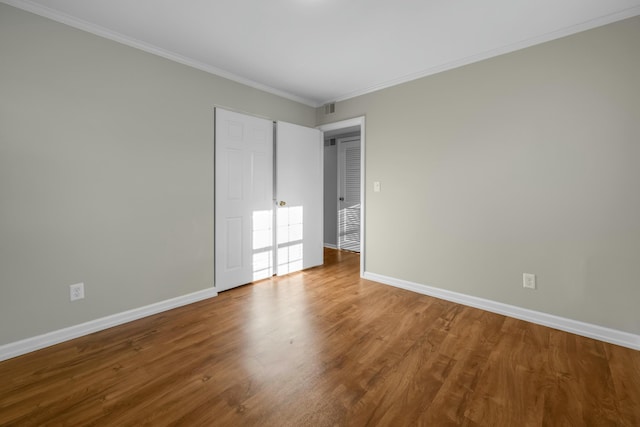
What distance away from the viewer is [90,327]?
2.43m

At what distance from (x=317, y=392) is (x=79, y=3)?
3.18 metres

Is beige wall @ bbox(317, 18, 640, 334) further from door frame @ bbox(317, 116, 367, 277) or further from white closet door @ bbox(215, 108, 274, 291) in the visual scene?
white closet door @ bbox(215, 108, 274, 291)

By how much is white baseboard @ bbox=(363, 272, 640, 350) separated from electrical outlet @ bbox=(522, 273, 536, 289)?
0.73 feet

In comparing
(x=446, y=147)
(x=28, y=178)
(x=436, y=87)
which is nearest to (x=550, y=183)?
(x=446, y=147)

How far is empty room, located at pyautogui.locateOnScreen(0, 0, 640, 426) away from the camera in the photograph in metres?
1.76

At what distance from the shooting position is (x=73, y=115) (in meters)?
2.32

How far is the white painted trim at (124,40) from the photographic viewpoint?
2133mm

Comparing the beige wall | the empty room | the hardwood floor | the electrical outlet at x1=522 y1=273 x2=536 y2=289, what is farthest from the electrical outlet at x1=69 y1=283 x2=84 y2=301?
the electrical outlet at x1=522 y1=273 x2=536 y2=289

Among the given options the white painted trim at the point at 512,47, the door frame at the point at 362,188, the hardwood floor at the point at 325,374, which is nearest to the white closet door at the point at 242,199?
the hardwood floor at the point at 325,374

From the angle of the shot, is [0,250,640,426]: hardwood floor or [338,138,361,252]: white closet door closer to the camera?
[0,250,640,426]: hardwood floor

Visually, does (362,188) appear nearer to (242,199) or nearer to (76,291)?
(242,199)

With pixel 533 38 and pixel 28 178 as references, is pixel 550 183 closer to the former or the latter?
pixel 533 38

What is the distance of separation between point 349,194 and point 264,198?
95.3 inches

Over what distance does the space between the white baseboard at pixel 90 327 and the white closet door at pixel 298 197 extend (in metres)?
1.30
